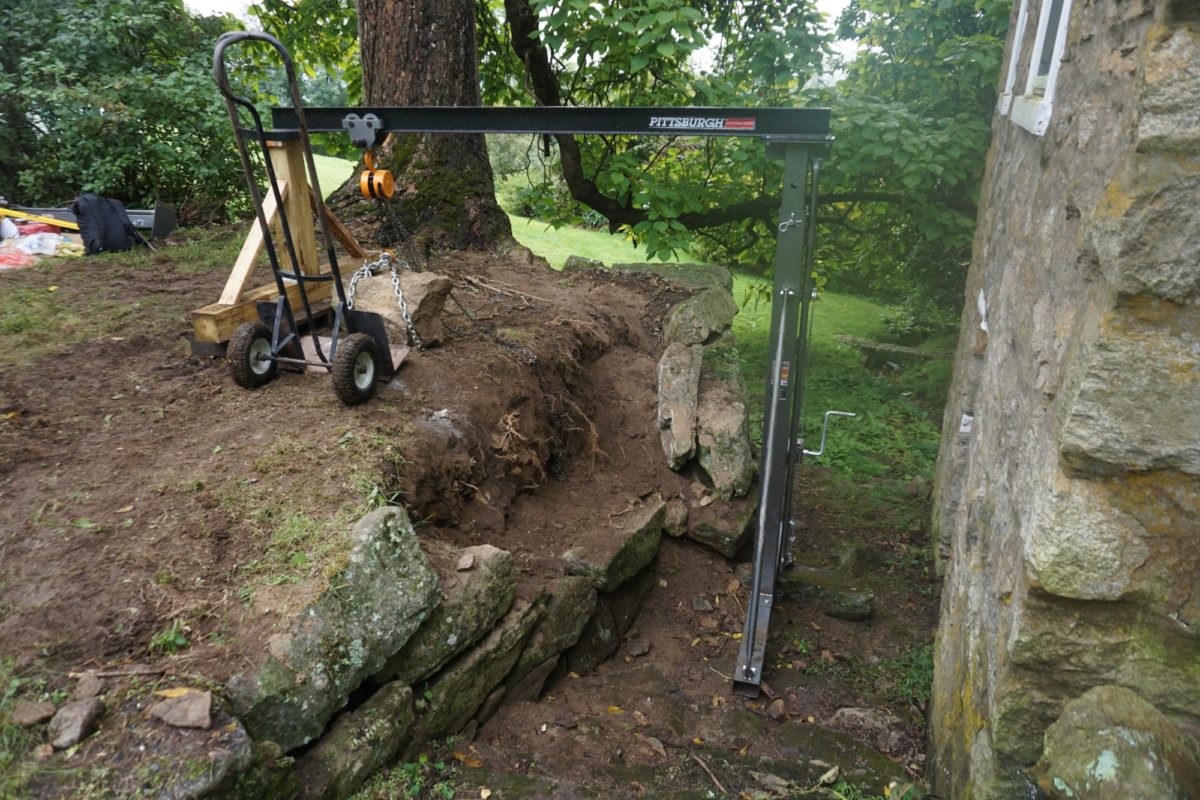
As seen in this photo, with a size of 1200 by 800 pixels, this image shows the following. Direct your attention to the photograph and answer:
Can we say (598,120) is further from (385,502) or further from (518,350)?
(385,502)

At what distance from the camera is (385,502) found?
3.54 metres

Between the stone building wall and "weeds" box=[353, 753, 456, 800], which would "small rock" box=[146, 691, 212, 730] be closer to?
"weeds" box=[353, 753, 456, 800]

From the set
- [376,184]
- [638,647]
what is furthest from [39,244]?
[638,647]

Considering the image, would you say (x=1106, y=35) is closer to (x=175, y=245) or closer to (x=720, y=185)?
(x=720, y=185)

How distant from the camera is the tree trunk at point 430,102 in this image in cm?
668

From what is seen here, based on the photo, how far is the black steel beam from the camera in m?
3.68

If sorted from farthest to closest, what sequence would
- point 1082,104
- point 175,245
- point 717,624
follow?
point 175,245 → point 717,624 → point 1082,104

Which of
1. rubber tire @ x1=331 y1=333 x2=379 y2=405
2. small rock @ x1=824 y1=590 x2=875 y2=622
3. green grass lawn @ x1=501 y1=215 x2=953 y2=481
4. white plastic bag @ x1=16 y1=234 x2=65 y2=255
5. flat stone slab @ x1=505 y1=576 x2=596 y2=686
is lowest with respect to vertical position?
green grass lawn @ x1=501 y1=215 x2=953 y2=481

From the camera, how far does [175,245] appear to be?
7039 mm

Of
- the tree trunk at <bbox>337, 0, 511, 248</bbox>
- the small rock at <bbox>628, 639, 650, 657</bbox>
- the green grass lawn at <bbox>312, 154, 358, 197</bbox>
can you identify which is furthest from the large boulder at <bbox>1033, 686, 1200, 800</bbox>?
the green grass lawn at <bbox>312, 154, 358, 197</bbox>

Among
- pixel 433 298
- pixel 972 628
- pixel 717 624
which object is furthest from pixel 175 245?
pixel 972 628

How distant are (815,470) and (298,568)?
19.0 feet

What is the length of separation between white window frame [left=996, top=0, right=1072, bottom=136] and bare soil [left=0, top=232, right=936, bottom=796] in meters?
2.96

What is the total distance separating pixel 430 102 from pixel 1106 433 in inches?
244
